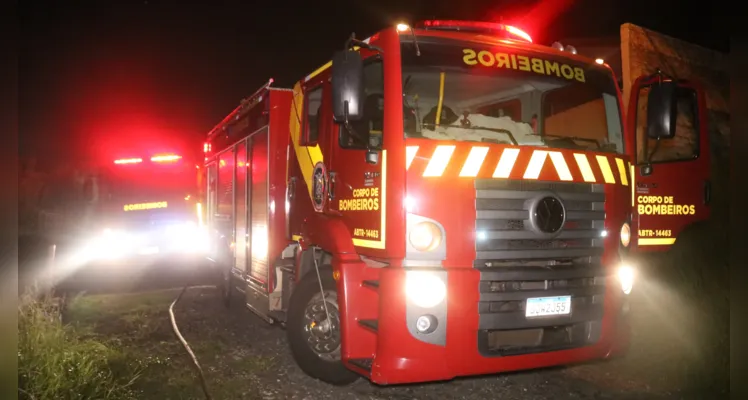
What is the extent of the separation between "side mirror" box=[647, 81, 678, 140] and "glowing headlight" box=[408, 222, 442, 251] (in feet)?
7.04

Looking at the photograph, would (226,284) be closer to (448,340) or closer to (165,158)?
(448,340)

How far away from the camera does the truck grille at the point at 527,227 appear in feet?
12.7

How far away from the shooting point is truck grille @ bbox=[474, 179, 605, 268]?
12.7 feet

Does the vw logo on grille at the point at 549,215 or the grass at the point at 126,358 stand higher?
the vw logo on grille at the point at 549,215

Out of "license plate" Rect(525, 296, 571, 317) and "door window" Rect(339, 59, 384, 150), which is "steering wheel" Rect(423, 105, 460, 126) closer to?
"door window" Rect(339, 59, 384, 150)

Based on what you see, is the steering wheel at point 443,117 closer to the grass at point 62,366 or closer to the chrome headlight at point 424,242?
the chrome headlight at point 424,242

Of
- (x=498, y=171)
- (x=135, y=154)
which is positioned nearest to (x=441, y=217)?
(x=498, y=171)

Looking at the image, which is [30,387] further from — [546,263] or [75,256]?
[75,256]

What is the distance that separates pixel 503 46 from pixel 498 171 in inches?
41.3

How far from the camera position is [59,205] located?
1059 inches

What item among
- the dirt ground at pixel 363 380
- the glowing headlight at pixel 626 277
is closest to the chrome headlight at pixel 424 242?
the dirt ground at pixel 363 380

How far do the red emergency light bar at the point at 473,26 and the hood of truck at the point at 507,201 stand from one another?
3.34 feet

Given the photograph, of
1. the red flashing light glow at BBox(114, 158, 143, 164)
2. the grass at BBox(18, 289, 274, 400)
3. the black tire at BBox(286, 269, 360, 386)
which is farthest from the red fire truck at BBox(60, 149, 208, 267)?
the black tire at BBox(286, 269, 360, 386)

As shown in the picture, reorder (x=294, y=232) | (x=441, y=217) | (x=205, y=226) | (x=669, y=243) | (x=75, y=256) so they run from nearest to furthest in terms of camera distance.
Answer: (x=441, y=217) → (x=294, y=232) → (x=669, y=243) → (x=205, y=226) → (x=75, y=256)
